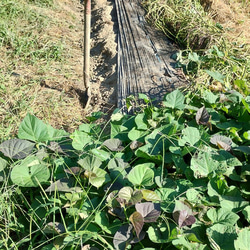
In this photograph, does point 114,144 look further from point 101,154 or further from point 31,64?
point 31,64

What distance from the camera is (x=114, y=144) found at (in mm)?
2021

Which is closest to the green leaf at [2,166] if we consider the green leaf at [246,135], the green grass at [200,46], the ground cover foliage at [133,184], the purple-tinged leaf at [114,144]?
the ground cover foliage at [133,184]

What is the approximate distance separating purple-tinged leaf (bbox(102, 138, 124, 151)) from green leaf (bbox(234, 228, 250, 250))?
77 centimetres

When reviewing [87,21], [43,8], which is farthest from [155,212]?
[43,8]

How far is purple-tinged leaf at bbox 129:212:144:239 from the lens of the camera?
1.51 meters

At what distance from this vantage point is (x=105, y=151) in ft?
6.51

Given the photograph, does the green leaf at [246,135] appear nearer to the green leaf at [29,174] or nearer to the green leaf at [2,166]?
the green leaf at [29,174]

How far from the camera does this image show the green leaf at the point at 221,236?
1.48 meters

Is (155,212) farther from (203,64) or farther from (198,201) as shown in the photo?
(203,64)

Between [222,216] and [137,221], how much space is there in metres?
0.37

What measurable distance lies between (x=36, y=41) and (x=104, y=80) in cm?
91

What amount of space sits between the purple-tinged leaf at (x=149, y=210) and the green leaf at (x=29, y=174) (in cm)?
50

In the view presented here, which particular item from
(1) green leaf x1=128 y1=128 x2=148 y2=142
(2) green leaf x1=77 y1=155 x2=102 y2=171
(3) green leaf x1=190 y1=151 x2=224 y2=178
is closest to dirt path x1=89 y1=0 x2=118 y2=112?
(1) green leaf x1=128 y1=128 x2=148 y2=142

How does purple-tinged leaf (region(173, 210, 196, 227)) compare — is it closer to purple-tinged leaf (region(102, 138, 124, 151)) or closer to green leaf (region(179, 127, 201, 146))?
green leaf (region(179, 127, 201, 146))
